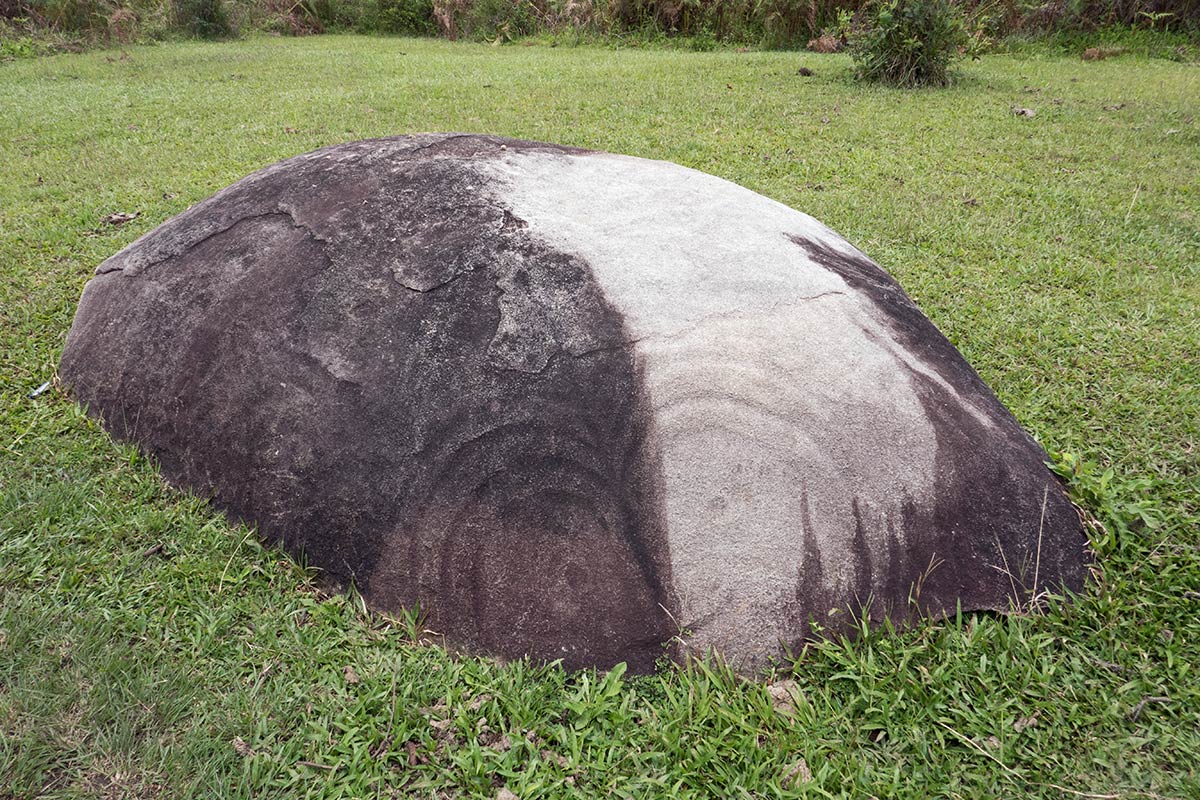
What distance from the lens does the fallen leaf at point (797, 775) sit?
1.58 m

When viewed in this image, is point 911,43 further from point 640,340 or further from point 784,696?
point 784,696

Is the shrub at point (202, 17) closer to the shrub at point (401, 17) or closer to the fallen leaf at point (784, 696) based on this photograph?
the shrub at point (401, 17)

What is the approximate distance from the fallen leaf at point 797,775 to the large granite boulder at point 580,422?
234 millimetres

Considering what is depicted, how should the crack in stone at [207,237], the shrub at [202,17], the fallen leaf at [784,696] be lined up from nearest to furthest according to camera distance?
the fallen leaf at [784,696] → the crack in stone at [207,237] → the shrub at [202,17]

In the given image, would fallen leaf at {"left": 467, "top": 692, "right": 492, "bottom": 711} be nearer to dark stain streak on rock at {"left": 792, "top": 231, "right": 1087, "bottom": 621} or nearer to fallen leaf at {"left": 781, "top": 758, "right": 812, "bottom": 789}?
fallen leaf at {"left": 781, "top": 758, "right": 812, "bottom": 789}

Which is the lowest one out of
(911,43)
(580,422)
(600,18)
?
(580,422)

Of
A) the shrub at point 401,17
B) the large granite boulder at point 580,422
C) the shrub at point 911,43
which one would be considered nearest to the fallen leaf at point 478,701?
the large granite boulder at point 580,422

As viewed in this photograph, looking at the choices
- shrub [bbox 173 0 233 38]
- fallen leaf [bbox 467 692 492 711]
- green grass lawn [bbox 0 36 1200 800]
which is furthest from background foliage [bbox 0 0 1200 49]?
fallen leaf [bbox 467 692 492 711]

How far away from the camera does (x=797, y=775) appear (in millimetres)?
1587

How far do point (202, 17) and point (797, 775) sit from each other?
12618 millimetres

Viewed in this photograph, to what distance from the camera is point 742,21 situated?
10.2m

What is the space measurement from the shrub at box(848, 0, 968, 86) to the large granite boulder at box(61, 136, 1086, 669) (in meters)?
5.57

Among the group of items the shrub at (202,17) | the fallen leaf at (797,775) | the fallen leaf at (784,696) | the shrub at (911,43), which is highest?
the shrub at (911,43)

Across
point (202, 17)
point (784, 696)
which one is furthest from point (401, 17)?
point (784, 696)
